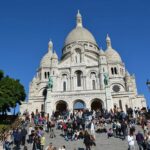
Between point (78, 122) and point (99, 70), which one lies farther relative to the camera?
point (99, 70)

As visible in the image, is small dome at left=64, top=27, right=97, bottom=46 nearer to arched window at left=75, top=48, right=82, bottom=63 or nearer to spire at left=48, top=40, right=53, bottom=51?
spire at left=48, top=40, right=53, bottom=51

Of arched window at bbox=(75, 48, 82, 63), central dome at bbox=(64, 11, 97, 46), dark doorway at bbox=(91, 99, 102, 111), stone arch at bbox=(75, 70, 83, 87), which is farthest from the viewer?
central dome at bbox=(64, 11, 97, 46)

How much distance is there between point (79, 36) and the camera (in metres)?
66.8

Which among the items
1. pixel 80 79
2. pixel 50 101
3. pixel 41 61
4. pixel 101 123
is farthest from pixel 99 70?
pixel 101 123

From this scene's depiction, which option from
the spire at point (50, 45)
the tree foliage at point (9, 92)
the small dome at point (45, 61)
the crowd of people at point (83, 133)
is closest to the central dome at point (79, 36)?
the spire at point (50, 45)

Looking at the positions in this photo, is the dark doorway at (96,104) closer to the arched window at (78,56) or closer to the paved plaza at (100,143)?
the arched window at (78,56)

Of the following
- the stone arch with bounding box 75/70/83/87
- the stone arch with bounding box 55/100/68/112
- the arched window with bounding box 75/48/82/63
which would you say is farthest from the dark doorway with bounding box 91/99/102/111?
the arched window with bounding box 75/48/82/63

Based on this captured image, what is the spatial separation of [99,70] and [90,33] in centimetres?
2166

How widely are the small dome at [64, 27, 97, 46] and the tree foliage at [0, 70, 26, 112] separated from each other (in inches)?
1033

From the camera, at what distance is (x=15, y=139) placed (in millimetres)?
17734

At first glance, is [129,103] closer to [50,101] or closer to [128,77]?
[128,77]

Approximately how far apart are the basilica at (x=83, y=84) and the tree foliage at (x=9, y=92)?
5366mm

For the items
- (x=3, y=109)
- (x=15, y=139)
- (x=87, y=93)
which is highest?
(x=87, y=93)

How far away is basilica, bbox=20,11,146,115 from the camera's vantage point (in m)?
45.4
